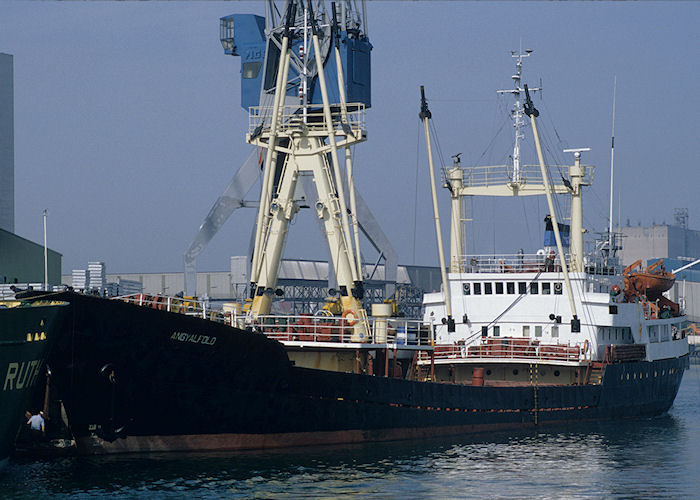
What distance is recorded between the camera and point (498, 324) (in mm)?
43344

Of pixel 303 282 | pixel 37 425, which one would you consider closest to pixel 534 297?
pixel 37 425

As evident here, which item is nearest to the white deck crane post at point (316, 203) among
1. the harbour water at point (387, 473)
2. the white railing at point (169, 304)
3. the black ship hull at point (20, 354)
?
the white railing at point (169, 304)

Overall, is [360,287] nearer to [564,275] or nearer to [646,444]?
[564,275]

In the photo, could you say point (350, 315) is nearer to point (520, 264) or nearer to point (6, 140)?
point (520, 264)

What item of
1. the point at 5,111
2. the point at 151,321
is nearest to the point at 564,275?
the point at 151,321

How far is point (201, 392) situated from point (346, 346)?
5.74 m

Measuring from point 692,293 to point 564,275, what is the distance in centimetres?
10519

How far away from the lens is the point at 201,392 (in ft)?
97.1

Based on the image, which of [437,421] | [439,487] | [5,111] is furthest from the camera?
[5,111]

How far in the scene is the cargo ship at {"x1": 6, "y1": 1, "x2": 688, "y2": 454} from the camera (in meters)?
28.6

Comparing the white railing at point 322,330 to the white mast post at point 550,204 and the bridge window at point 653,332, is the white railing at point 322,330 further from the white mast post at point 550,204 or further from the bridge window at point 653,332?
the bridge window at point 653,332

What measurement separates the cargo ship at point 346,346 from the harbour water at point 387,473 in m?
1.13

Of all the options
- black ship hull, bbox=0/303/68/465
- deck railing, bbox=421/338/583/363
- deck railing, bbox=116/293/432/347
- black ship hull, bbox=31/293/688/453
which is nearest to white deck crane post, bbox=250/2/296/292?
deck railing, bbox=116/293/432/347

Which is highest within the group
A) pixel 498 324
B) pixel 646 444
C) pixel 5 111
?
pixel 5 111
